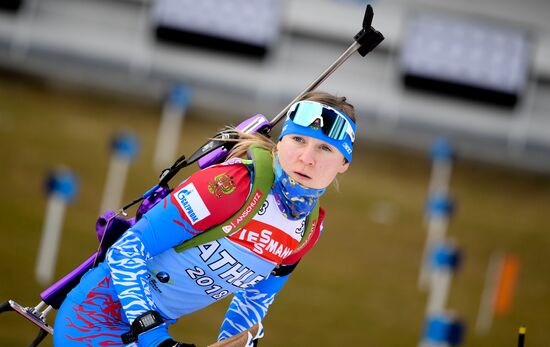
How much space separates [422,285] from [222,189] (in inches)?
279

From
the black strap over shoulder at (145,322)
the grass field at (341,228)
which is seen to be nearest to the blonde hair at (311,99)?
the black strap over shoulder at (145,322)

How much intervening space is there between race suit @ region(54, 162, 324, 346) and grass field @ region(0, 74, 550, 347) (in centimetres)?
375

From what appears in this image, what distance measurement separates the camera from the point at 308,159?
130 inches

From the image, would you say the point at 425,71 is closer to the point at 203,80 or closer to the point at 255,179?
the point at 203,80

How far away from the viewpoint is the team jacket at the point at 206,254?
3232 mm

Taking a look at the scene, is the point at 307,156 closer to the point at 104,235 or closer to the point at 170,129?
the point at 104,235

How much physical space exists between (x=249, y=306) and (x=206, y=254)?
0.40 m

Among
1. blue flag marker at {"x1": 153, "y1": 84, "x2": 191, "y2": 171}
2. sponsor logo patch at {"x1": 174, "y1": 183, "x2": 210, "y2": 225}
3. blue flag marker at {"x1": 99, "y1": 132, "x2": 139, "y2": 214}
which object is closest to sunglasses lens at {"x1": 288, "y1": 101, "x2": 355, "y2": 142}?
sponsor logo patch at {"x1": 174, "y1": 183, "x2": 210, "y2": 225}

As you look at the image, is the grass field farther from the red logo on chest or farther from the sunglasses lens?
the sunglasses lens

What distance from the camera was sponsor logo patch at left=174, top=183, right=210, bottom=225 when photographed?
3223mm

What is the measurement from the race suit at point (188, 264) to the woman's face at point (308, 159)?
135mm

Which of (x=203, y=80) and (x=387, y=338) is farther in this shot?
(x=203, y=80)

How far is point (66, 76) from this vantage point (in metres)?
15.0

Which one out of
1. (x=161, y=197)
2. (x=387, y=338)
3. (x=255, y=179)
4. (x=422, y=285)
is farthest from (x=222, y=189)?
(x=422, y=285)
